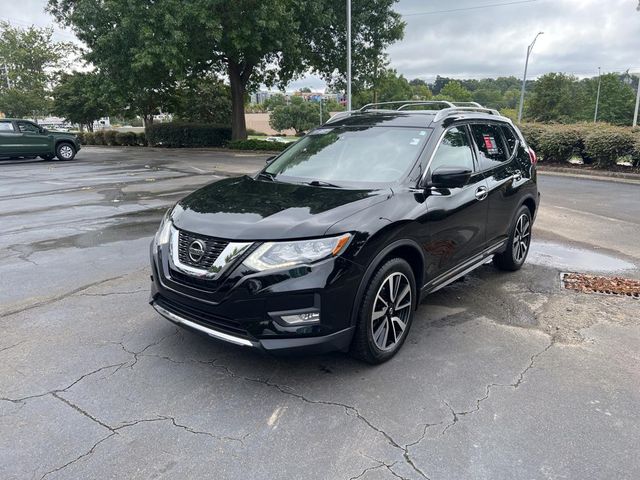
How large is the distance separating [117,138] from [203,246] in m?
35.4

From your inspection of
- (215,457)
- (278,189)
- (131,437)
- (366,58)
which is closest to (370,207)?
(278,189)

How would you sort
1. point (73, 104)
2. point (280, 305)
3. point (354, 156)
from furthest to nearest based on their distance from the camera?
→ point (73, 104), point (354, 156), point (280, 305)

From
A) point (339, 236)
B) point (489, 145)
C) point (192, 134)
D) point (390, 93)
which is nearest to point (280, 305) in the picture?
point (339, 236)

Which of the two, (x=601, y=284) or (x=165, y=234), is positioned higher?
(x=165, y=234)

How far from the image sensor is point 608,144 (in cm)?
1553

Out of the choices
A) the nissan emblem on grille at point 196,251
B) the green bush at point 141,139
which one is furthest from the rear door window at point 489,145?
the green bush at point 141,139

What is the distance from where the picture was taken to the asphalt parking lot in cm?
260

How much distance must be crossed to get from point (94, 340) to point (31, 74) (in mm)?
57303

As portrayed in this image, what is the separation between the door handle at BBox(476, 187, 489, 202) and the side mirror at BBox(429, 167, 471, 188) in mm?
681

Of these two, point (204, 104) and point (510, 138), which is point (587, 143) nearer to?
point (510, 138)

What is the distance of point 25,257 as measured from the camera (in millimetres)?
6195

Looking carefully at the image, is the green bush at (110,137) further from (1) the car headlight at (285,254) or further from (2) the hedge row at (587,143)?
(1) the car headlight at (285,254)

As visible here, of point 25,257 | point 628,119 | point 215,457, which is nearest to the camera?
point 215,457

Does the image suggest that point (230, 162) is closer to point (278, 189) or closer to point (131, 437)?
point (278, 189)
